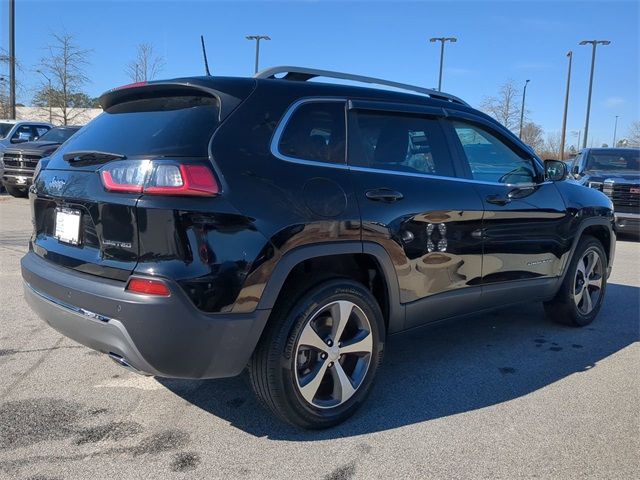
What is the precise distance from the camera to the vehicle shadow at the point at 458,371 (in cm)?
330

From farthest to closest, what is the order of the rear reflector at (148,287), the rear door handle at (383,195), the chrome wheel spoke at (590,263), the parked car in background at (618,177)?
the parked car in background at (618,177)
the chrome wheel spoke at (590,263)
the rear door handle at (383,195)
the rear reflector at (148,287)

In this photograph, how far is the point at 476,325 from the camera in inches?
205

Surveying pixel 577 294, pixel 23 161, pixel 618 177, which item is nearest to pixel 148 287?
pixel 577 294

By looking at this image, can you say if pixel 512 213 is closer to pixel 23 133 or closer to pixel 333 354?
pixel 333 354

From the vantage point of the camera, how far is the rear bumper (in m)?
2.56

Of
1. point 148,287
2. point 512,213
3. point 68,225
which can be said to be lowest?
point 148,287

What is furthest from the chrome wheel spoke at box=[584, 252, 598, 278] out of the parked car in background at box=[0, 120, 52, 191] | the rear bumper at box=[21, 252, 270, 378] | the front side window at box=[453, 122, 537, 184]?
the parked car in background at box=[0, 120, 52, 191]

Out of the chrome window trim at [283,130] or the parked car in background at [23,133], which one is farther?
the parked car in background at [23,133]

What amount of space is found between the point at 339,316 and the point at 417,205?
2.85 ft

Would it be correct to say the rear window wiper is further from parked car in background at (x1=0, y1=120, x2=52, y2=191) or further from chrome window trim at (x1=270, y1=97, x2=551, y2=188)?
parked car in background at (x1=0, y1=120, x2=52, y2=191)

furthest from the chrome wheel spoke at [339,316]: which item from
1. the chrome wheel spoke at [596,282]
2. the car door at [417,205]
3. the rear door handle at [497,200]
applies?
the chrome wheel spoke at [596,282]

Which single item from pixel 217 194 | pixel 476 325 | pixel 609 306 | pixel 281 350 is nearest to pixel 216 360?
pixel 281 350

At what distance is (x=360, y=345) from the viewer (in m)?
3.26

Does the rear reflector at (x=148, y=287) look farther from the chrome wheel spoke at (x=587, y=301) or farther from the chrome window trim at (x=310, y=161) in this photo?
the chrome wheel spoke at (x=587, y=301)
